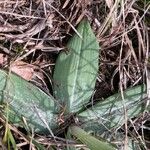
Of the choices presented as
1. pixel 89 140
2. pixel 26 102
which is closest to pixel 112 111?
pixel 89 140

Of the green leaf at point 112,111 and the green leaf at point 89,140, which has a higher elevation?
the green leaf at point 112,111

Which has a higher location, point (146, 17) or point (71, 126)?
point (146, 17)

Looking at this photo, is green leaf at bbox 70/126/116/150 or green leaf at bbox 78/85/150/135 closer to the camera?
green leaf at bbox 70/126/116/150

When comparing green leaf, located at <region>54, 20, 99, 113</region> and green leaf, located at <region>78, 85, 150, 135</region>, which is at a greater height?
green leaf, located at <region>54, 20, 99, 113</region>

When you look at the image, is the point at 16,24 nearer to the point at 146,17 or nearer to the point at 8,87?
the point at 8,87

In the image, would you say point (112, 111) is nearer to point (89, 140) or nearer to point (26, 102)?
point (89, 140)

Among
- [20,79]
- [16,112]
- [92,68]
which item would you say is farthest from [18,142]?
[92,68]
